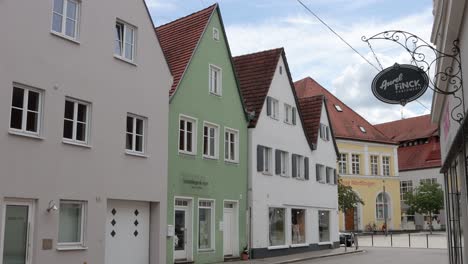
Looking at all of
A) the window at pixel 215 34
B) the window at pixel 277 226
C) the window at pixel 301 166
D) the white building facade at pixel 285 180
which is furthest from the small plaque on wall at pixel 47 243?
the window at pixel 301 166

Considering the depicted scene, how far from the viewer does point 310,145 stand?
109ft

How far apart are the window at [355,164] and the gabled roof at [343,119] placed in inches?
73.8

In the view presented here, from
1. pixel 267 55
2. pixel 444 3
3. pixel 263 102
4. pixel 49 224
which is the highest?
pixel 267 55

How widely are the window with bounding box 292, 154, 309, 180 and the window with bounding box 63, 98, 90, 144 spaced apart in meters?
15.7

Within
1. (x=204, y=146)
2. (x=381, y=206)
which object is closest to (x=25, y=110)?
(x=204, y=146)

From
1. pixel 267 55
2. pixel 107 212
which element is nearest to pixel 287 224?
pixel 267 55

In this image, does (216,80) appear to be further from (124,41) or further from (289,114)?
(289,114)

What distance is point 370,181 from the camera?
202ft

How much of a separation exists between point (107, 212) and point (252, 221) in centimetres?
947

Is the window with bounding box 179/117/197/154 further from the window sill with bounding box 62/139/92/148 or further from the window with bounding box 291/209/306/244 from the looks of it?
the window with bounding box 291/209/306/244

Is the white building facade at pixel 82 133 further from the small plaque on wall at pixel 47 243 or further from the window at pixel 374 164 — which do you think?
the window at pixel 374 164

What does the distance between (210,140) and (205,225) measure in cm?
340

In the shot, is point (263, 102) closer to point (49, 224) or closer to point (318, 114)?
point (318, 114)

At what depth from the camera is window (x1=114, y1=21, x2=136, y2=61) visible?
19.2 m
